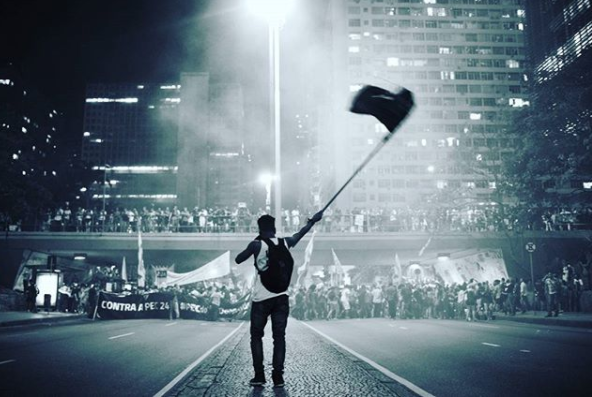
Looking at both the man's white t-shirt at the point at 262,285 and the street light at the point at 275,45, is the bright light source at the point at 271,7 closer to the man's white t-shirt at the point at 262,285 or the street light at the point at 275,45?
→ the street light at the point at 275,45

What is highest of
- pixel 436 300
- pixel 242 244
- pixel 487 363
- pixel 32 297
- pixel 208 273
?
pixel 242 244

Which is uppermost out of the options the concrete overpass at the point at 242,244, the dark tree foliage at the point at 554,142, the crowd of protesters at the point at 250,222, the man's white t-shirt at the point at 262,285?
the dark tree foliage at the point at 554,142

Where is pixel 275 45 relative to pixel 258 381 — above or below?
above

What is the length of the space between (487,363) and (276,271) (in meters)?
4.25

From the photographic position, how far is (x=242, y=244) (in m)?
34.0

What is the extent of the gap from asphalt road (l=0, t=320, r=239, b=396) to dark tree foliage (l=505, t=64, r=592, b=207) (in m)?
19.2

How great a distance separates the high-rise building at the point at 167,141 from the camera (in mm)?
116312

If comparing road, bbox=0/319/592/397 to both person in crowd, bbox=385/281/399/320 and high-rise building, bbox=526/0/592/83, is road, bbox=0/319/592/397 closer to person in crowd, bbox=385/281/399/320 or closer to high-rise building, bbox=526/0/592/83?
person in crowd, bbox=385/281/399/320

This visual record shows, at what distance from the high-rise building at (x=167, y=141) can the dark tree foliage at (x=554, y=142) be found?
96864 millimetres

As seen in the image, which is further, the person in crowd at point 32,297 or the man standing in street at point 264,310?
the person in crowd at point 32,297

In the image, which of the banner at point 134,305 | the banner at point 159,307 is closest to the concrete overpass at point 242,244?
the banner at point 159,307

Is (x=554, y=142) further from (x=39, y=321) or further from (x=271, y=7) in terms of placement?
(x=39, y=321)

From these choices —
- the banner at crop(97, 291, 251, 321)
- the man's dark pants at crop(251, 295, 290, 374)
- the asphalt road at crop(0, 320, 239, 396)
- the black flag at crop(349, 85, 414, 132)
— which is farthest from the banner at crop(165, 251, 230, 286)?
the black flag at crop(349, 85, 414, 132)

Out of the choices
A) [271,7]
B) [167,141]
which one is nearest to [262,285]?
[271,7]
